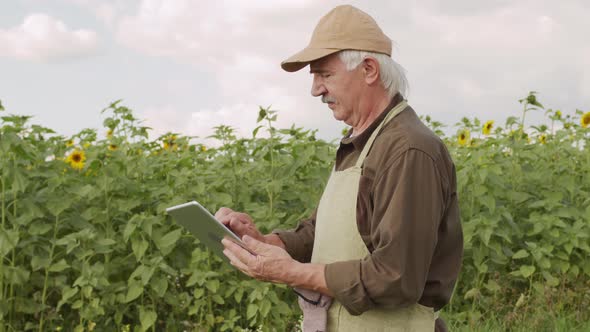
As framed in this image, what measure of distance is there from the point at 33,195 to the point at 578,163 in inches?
171

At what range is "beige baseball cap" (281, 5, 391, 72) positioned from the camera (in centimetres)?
221

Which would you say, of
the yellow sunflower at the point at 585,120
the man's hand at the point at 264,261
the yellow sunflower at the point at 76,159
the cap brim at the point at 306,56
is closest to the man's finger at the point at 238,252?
the man's hand at the point at 264,261

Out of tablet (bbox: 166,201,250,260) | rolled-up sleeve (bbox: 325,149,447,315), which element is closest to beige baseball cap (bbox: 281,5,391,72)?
rolled-up sleeve (bbox: 325,149,447,315)

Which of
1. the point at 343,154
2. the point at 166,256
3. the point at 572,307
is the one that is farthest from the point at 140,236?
the point at 572,307

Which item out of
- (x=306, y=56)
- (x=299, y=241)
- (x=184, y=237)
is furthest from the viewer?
(x=184, y=237)

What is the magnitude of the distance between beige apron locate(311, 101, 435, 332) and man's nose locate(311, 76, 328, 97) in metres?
0.20

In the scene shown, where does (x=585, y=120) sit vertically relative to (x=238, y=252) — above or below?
above

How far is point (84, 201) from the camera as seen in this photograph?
15.9 feet

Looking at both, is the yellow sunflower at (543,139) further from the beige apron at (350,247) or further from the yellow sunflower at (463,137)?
the beige apron at (350,247)

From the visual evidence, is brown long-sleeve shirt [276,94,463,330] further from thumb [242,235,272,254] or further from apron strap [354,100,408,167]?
thumb [242,235,272,254]

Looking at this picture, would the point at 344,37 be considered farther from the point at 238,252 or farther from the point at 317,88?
the point at 238,252

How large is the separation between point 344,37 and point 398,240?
0.62 metres

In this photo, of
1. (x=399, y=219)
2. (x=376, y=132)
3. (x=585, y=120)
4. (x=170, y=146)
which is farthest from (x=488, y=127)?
(x=399, y=219)

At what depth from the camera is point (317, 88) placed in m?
2.29
